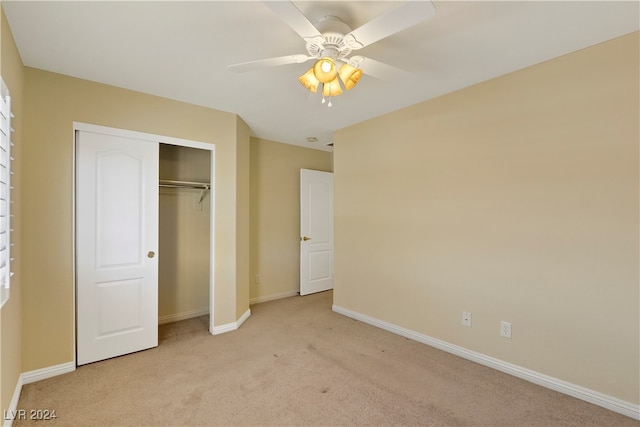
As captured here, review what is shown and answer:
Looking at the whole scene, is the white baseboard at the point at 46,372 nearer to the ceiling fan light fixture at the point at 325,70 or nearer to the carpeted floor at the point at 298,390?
the carpeted floor at the point at 298,390

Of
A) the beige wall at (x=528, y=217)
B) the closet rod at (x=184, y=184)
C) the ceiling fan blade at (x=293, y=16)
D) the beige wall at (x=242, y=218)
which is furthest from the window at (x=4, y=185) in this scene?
the beige wall at (x=528, y=217)

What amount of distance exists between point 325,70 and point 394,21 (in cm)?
52

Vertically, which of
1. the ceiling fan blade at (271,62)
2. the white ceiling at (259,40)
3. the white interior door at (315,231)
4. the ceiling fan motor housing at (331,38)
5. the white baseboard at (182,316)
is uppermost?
the white ceiling at (259,40)

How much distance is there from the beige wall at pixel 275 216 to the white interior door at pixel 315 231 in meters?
0.17

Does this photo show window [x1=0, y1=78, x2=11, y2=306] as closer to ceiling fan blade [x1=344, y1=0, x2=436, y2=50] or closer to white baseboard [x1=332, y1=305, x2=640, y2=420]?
ceiling fan blade [x1=344, y1=0, x2=436, y2=50]

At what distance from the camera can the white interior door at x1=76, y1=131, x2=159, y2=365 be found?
254 centimetres

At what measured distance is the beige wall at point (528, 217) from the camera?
1.97 metres

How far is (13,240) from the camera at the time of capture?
1988mm

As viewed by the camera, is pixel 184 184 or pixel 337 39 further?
pixel 184 184

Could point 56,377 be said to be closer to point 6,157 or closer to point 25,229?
point 25,229

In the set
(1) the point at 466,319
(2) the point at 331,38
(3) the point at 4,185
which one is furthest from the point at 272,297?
(2) the point at 331,38

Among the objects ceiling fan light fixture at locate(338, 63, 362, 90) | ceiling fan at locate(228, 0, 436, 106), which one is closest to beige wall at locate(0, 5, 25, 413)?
ceiling fan at locate(228, 0, 436, 106)

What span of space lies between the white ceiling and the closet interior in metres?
1.06

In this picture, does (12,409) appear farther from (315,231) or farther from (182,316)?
(315,231)
